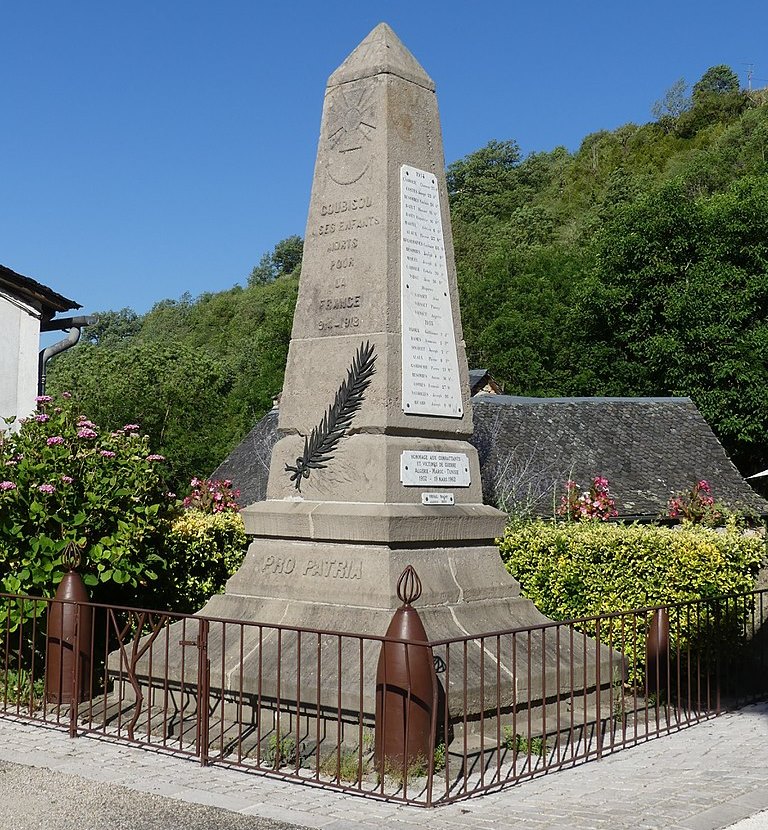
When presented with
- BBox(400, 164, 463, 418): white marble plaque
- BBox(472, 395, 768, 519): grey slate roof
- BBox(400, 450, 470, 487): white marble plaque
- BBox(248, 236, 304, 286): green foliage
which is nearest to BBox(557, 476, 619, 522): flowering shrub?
BBox(400, 450, 470, 487): white marble plaque

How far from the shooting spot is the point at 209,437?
146ft

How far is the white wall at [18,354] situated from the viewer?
18.8 metres

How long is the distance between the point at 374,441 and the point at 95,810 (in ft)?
10.5

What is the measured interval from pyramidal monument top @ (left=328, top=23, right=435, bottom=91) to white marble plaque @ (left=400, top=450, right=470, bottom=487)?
2886 millimetres

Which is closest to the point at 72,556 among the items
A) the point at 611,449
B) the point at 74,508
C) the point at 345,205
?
the point at 74,508

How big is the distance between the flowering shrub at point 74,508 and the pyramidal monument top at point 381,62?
3604 mm

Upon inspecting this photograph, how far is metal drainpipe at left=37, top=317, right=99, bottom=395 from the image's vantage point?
18766 mm

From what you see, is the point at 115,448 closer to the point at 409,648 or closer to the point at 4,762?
the point at 4,762

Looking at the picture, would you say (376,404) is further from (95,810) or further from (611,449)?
(611,449)

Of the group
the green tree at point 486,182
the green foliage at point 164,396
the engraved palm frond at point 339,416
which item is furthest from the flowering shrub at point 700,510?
the green tree at point 486,182

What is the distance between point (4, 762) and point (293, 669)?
5.89ft

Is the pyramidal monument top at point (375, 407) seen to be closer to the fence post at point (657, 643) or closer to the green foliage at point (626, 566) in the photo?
the fence post at point (657, 643)

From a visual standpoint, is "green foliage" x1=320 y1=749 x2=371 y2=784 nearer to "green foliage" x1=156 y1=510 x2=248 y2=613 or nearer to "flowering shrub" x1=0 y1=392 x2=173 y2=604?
"flowering shrub" x1=0 y1=392 x2=173 y2=604

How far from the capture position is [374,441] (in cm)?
765
